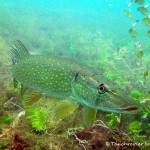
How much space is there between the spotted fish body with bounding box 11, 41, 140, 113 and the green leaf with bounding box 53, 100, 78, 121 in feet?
0.40

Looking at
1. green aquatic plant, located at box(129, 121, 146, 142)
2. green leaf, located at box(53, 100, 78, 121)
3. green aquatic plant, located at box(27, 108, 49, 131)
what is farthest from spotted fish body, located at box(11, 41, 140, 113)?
green aquatic plant, located at box(129, 121, 146, 142)

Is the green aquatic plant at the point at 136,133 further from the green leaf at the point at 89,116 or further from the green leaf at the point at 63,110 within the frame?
the green leaf at the point at 63,110

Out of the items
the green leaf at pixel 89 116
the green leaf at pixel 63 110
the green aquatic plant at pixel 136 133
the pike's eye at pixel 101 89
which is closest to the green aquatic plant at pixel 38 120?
the green leaf at pixel 63 110

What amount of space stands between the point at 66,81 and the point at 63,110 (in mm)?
463

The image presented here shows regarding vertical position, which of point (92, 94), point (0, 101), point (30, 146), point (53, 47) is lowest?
point (30, 146)

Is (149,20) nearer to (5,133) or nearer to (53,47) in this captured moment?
(5,133)

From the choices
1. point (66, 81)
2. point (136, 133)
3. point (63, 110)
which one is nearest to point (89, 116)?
point (63, 110)

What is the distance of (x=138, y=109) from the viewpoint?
8.45 feet

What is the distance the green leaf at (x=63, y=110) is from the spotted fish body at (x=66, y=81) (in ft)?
0.40

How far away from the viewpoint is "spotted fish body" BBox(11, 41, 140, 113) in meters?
2.77

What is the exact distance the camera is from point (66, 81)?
3385 mm

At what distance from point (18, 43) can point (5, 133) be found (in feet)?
5.71

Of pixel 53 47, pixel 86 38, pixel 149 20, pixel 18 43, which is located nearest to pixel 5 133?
pixel 18 43

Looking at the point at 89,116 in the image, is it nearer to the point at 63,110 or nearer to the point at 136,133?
the point at 63,110
